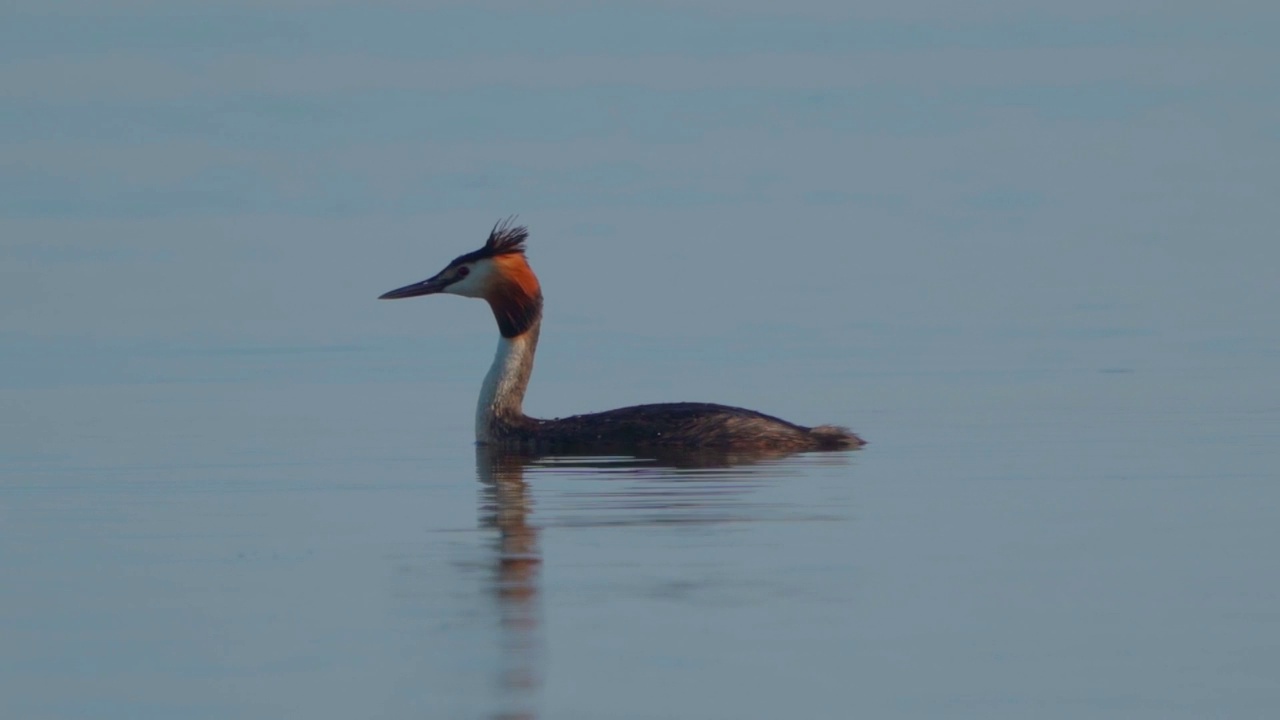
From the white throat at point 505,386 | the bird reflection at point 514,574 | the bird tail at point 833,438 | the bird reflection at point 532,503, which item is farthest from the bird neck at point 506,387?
the bird tail at point 833,438

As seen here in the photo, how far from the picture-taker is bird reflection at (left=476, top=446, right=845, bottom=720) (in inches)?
316

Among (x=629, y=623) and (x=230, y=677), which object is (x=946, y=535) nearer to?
(x=629, y=623)

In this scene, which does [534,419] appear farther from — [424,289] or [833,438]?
[833,438]

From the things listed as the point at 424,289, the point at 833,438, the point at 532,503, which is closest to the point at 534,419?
the point at 424,289

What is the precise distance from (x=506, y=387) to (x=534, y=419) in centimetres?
45

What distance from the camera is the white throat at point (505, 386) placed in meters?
16.0

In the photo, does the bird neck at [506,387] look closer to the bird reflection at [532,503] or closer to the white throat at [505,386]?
the white throat at [505,386]

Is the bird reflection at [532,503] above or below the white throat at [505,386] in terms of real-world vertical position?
below

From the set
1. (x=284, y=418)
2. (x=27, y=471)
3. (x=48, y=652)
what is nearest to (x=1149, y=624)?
(x=48, y=652)

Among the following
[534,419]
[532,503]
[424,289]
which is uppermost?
[424,289]

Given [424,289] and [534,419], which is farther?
[424,289]

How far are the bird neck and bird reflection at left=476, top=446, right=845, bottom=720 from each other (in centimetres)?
37

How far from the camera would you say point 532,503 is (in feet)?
39.9

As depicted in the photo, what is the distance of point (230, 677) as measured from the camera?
26.1 ft
